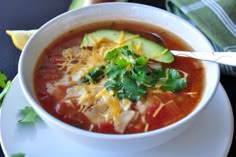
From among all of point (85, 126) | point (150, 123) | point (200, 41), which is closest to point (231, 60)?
point (200, 41)

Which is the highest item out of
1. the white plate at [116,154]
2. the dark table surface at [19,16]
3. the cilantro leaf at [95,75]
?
the cilantro leaf at [95,75]

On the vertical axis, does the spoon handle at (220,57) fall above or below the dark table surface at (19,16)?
above

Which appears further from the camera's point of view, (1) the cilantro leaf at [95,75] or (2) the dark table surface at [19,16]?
(2) the dark table surface at [19,16]

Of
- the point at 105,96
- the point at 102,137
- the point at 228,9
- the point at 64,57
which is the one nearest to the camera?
the point at 102,137

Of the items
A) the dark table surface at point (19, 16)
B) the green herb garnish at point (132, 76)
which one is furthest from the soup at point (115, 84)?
the dark table surface at point (19, 16)

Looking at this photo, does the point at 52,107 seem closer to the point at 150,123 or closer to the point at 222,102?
the point at 150,123

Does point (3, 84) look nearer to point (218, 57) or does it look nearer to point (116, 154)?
point (116, 154)

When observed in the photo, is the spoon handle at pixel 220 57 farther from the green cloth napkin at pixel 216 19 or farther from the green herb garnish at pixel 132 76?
the green cloth napkin at pixel 216 19
